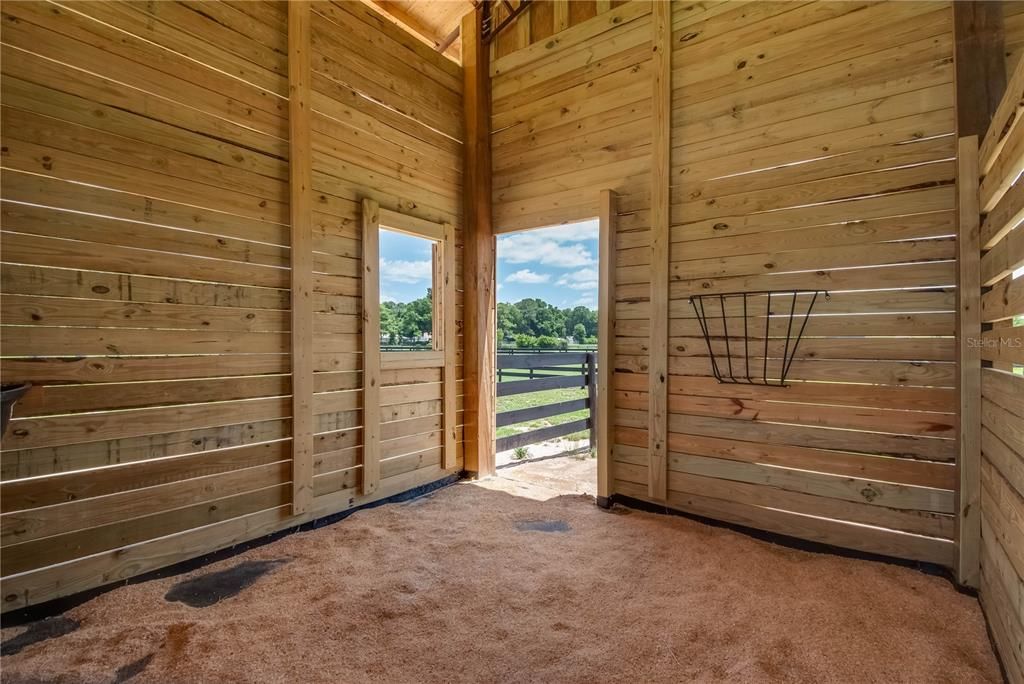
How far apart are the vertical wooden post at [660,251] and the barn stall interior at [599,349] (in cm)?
2

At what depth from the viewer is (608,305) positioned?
2.95 meters

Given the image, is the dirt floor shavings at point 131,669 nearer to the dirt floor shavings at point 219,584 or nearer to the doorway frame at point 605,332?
the dirt floor shavings at point 219,584

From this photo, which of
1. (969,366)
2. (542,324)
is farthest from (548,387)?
(969,366)

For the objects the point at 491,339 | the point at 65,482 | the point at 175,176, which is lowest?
the point at 65,482

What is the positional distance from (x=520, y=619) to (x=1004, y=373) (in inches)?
72.4

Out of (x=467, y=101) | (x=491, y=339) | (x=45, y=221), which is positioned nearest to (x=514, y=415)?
(x=491, y=339)

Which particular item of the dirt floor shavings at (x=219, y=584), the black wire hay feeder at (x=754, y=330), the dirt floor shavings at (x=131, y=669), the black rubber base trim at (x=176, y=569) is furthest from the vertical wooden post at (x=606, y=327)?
the dirt floor shavings at (x=131, y=669)

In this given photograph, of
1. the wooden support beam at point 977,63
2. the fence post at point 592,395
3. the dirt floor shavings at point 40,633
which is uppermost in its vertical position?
the wooden support beam at point 977,63

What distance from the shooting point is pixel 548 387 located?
4.73m

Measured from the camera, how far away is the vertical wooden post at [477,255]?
3557 mm

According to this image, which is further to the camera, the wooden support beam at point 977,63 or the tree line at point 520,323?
the tree line at point 520,323

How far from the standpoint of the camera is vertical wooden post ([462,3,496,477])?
11.7 ft

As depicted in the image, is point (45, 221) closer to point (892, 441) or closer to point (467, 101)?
point (467, 101)

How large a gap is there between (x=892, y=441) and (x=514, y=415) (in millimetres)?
2803
